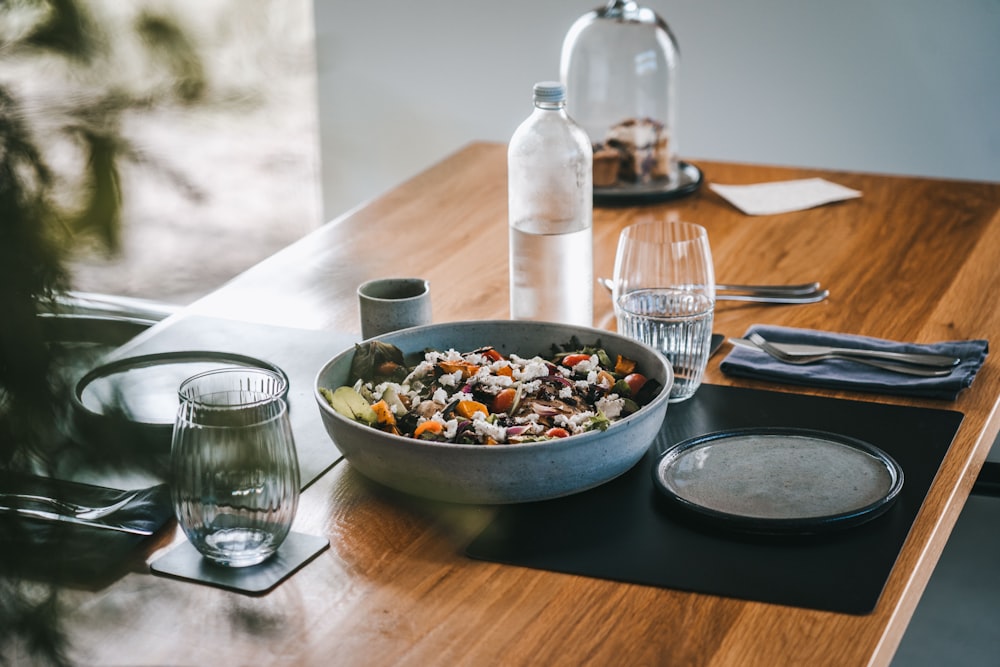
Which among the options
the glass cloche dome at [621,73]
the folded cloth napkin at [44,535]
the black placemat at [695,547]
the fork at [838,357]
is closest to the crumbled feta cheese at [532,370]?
the black placemat at [695,547]

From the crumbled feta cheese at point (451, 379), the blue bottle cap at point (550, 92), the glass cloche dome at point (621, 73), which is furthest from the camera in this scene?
the glass cloche dome at point (621, 73)

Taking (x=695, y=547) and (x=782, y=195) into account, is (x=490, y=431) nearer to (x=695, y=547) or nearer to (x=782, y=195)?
(x=695, y=547)

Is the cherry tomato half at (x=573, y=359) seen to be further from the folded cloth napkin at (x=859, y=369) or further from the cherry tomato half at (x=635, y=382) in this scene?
the folded cloth napkin at (x=859, y=369)

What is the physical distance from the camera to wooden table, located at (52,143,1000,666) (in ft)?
2.66

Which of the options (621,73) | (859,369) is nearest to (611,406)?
(859,369)

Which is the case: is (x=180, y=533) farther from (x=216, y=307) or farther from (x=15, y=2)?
(x=15, y=2)

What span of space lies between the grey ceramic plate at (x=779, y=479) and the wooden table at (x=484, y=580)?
0.06 meters

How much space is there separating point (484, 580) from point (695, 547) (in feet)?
0.59

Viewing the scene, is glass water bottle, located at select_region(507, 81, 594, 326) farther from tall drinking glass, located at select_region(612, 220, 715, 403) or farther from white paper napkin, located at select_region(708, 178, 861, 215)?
white paper napkin, located at select_region(708, 178, 861, 215)

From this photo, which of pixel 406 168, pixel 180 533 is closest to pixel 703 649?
pixel 180 533

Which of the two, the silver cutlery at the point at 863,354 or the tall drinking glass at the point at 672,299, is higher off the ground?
the tall drinking glass at the point at 672,299

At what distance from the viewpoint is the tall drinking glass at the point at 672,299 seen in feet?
4.11

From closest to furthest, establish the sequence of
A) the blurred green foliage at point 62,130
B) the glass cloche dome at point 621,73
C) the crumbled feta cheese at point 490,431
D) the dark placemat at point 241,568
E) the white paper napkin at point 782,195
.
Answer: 1. the blurred green foliage at point 62,130
2. the dark placemat at point 241,568
3. the crumbled feta cheese at point 490,431
4. the white paper napkin at point 782,195
5. the glass cloche dome at point 621,73

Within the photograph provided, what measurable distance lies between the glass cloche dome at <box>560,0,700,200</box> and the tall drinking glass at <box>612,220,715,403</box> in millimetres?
817
